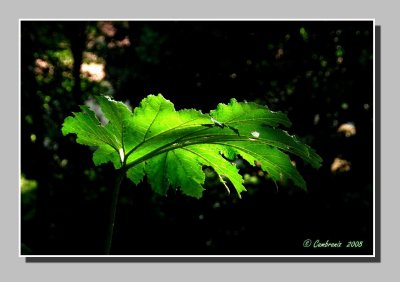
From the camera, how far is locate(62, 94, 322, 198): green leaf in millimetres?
1599

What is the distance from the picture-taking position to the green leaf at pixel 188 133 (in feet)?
5.24

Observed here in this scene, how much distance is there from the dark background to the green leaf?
3405 millimetres

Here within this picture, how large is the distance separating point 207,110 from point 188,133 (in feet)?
12.8

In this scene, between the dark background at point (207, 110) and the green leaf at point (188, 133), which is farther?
the dark background at point (207, 110)

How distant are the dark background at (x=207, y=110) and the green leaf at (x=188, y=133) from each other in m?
3.40

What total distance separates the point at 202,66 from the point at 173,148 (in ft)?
12.6

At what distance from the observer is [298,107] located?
5.40 m

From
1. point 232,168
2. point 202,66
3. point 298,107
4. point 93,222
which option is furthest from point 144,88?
point 232,168

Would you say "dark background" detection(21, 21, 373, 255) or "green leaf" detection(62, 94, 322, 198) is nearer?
"green leaf" detection(62, 94, 322, 198)

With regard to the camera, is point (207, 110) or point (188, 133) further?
point (207, 110)

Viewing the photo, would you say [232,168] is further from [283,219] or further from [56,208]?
[56,208]

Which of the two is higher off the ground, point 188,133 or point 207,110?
point 207,110

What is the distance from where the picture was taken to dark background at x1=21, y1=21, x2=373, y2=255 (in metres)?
5.20

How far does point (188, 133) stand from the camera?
1622 millimetres
